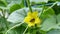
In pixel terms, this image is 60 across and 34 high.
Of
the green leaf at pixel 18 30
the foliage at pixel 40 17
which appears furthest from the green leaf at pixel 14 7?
the green leaf at pixel 18 30

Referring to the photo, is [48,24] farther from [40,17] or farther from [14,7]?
[14,7]

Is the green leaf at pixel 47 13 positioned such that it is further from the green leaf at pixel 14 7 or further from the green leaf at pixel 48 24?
the green leaf at pixel 14 7

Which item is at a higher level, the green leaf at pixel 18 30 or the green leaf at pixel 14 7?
the green leaf at pixel 14 7

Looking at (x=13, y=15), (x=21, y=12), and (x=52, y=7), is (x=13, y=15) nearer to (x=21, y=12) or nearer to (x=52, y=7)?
(x=21, y=12)

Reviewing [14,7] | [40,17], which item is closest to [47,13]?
[40,17]

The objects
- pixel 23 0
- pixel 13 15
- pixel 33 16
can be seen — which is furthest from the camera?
pixel 23 0

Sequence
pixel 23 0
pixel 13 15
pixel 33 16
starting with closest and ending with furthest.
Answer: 1. pixel 33 16
2. pixel 13 15
3. pixel 23 0

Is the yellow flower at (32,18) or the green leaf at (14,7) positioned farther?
the green leaf at (14,7)

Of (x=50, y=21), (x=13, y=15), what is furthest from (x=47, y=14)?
(x=13, y=15)

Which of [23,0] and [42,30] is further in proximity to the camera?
[23,0]
